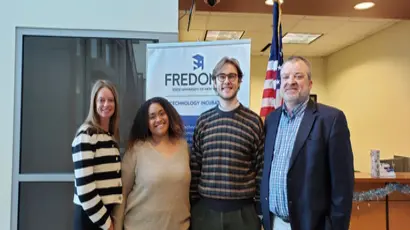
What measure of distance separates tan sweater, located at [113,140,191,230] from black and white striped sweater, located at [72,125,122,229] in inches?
2.5

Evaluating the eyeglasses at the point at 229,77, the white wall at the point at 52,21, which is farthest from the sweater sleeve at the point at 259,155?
the white wall at the point at 52,21

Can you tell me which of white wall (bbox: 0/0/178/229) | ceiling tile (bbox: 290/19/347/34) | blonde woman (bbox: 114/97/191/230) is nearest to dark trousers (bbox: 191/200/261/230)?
blonde woman (bbox: 114/97/191/230)

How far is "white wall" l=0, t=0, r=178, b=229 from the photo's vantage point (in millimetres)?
2566

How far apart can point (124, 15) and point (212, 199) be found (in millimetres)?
1492

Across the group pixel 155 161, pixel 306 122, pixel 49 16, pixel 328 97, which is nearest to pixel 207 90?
pixel 155 161

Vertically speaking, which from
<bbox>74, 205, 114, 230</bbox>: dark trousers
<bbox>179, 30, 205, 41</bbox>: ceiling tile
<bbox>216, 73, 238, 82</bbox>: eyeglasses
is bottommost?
<bbox>74, 205, 114, 230</bbox>: dark trousers

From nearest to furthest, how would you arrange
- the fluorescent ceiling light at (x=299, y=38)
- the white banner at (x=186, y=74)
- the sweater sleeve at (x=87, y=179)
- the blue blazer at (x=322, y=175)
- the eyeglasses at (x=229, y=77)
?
the blue blazer at (x=322, y=175) → the sweater sleeve at (x=87, y=179) → the eyeglasses at (x=229, y=77) → the white banner at (x=186, y=74) → the fluorescent ceiling light at (x=299, y=38)

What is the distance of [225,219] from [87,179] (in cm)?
72

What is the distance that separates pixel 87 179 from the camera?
1.81 m

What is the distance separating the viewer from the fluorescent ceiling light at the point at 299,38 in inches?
213

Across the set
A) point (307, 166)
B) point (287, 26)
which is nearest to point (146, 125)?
point (307, 166)

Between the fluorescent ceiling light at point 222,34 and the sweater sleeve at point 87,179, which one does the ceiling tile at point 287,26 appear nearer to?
the fluorescent ceiling light at point 222,34

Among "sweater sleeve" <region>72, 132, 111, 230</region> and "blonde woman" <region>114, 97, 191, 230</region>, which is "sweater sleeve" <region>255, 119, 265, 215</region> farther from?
"sweater sleeve" <region>72, 132, 111, 230</region>

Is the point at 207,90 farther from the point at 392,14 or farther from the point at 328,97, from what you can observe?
the point at 328,97
